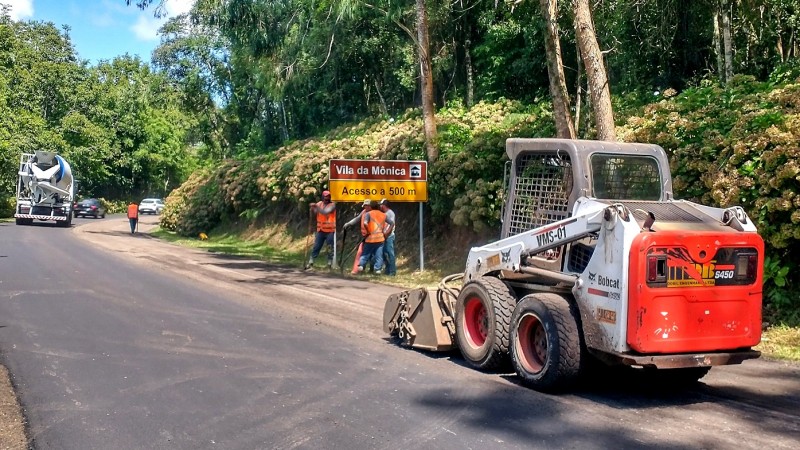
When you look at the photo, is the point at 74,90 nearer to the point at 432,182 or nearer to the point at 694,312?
the point at 432,182

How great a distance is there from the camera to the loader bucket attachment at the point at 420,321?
367 inches

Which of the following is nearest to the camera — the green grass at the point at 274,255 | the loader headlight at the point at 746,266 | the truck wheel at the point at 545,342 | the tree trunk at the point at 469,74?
the loader headlight at the point at 746,266

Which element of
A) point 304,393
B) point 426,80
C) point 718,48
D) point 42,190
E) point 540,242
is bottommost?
point 304,393

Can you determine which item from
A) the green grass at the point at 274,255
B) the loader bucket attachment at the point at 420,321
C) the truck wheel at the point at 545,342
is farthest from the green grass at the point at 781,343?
the green grass at the point at 274,255

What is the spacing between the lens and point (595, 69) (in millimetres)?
14039

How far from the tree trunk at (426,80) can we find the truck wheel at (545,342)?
13.0m

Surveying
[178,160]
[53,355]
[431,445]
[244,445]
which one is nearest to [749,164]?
[431,445]

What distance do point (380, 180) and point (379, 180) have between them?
0.02m

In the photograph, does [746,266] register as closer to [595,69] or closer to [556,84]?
[595,69]

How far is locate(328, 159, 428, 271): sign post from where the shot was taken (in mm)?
19609

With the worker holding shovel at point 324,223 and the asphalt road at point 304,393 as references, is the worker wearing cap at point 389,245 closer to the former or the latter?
the worker holding shovel at point 324,223

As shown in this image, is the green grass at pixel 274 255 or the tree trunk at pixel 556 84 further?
the green grass at pixel 274 255

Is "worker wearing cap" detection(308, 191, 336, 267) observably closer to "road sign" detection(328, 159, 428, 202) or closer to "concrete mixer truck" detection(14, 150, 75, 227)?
"road sign" detection(328, 159, 428, 202)

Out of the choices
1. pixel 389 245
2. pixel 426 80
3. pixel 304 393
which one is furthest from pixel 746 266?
pixel 426 80
